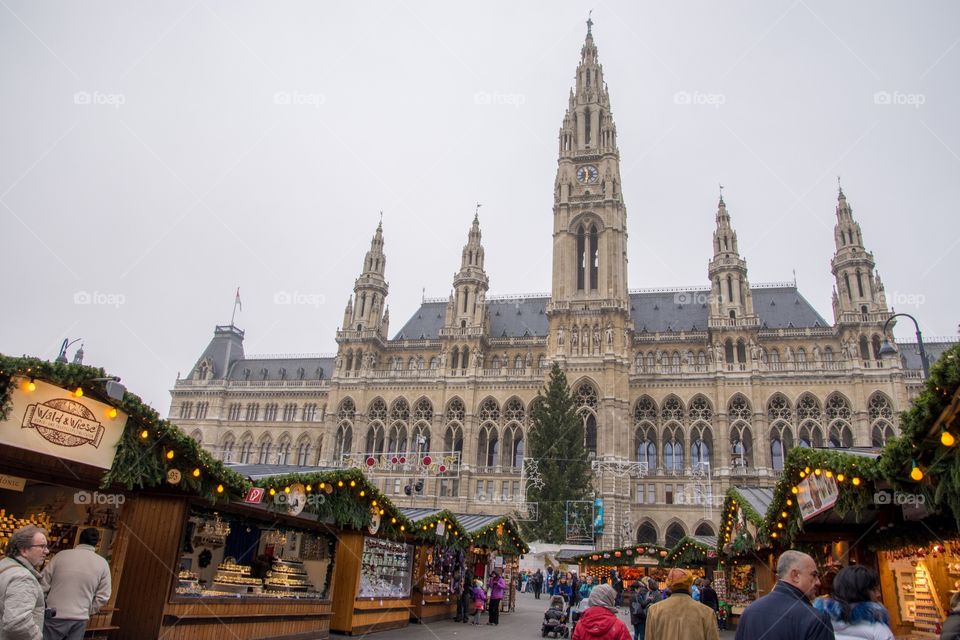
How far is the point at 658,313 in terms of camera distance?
2175 inches

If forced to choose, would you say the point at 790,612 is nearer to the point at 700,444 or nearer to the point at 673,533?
the point at 673,533

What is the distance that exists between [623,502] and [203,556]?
34171mm

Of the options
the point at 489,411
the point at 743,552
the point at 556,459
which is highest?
the point at 489,411

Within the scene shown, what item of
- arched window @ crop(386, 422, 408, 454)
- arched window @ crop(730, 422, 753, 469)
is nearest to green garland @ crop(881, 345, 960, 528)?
arched window @ crop(730, 422, 753, 469)

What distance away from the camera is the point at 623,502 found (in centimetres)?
4334

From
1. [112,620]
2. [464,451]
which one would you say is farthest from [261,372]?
[112,620]

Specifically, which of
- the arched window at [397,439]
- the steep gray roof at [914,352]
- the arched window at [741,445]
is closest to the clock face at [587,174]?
the arched window at [741,445]

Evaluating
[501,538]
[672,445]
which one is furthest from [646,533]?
[501,538]

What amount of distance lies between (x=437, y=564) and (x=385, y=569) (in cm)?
389

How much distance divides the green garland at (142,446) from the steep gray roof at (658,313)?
151 feet

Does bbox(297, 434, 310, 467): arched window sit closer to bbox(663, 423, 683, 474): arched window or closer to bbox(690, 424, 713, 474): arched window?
bbox(663, 423, 683, 474): arched window

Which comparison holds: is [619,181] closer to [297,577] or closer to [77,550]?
[297,577]

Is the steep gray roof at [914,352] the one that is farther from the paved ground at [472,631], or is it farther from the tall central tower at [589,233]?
the paved ground at [472,631]

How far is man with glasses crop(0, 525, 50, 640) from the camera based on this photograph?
16.8ft
